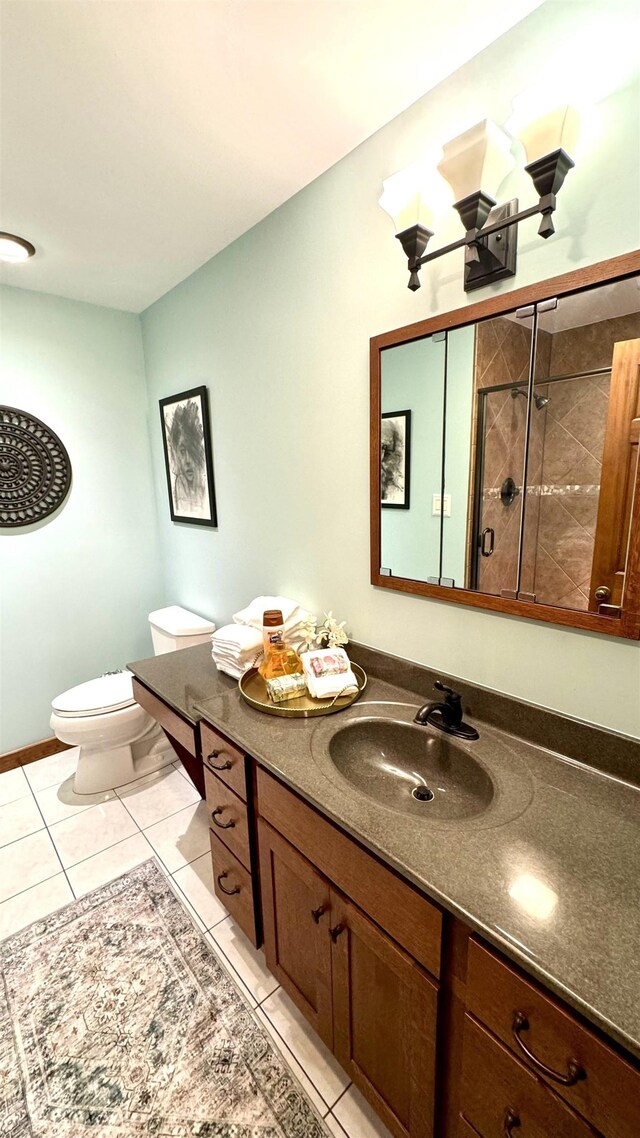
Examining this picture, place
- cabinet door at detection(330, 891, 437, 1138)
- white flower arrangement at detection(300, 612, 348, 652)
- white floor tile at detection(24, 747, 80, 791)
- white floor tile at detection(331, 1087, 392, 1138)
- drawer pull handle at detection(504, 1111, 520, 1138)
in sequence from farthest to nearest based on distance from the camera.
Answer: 1. white floor tile at detection(24, 747, 80, 791)
2. white flower arrangement at detection(300, 612, 348, 652)
3. white floor tile at detection(331, 1087, 392, 1138)
4. cabinet door at detection(330, 891, 437, 1138)
5. drawer pull handle at detection(504, 1111, 520, 1138)

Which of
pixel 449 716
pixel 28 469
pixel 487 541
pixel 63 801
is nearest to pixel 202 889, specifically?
pixel 63 801

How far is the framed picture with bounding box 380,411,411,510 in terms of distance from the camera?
1.28m

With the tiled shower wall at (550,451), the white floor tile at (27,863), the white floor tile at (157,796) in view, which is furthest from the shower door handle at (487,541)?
the white floor tile at (27,863)

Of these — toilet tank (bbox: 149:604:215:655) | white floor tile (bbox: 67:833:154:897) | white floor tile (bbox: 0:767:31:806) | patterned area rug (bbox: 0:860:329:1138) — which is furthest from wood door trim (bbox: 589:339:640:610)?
white floor tile (bbox: 0:767:31:806)

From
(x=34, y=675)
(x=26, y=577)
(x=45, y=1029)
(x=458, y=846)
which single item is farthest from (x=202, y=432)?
(x=45, y=1029)

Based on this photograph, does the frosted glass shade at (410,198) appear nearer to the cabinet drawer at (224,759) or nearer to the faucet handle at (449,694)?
the faucet handle at (449,694)

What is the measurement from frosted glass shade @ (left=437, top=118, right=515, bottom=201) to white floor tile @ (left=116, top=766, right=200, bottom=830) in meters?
2.37

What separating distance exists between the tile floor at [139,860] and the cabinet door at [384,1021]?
0.64ft

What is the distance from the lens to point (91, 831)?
1.96 meters

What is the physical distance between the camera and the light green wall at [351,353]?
35.6 inches

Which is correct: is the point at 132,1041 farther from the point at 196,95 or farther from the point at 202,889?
the point at 196,95

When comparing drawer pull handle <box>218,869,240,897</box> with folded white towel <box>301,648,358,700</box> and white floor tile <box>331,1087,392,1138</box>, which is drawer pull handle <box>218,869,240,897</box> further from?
folded white towel <box>301,648,358,700</box>

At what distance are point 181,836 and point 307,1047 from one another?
3.08 feet

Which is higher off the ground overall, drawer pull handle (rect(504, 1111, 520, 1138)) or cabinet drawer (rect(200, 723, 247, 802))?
cabinet drawer (rect(200, 723, 247, 802))
